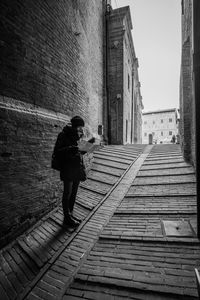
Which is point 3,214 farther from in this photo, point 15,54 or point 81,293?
point 15,54

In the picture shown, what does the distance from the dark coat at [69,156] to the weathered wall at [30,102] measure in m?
0.58

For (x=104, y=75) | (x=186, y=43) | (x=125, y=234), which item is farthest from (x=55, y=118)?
(x=104, y=75)

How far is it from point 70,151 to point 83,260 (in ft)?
5.35

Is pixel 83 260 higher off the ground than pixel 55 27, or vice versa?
pixel 55 27

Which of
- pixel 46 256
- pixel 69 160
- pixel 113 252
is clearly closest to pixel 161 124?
pixel 69 160

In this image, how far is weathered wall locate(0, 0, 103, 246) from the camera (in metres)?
2.93

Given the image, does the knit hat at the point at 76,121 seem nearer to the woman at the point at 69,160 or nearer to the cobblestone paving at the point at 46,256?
the woman at the point at 69,160

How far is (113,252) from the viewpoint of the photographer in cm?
270

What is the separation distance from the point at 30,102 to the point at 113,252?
283 centimetres

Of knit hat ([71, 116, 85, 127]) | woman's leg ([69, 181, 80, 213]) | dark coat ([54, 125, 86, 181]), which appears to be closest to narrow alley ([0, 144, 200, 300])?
woman's leg ([69, 181, 80, 213])

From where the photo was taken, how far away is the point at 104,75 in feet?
39.6

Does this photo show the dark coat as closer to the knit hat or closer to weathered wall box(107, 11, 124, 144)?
the knit hat

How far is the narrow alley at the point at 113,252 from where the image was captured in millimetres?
2082

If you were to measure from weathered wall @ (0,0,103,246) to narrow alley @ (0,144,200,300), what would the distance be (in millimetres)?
498
